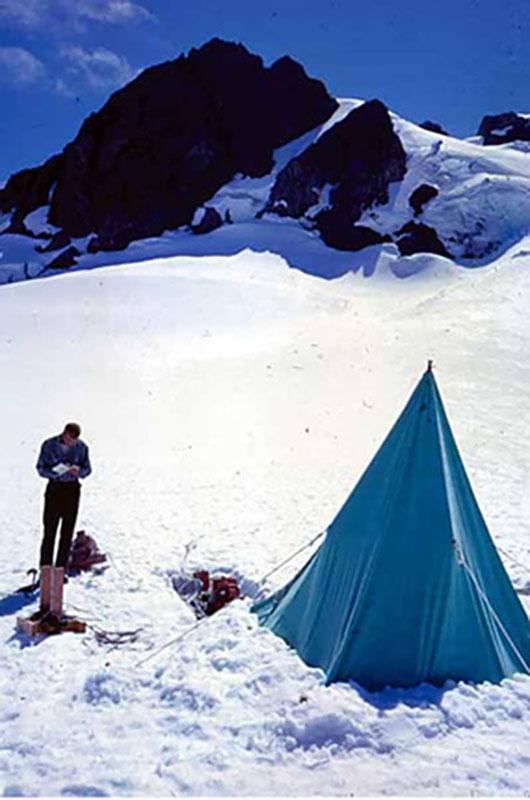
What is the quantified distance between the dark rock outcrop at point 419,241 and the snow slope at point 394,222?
1.88 ft

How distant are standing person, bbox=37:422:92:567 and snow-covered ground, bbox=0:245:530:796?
865 millimetres

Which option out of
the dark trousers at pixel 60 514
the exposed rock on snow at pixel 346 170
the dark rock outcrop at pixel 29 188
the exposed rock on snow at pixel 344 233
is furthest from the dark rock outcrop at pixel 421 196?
the dark trousers at pixel 60 514

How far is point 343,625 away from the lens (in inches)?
277

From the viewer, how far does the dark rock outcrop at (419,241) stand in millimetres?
48188

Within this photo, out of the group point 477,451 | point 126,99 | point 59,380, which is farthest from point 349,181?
point 477,451

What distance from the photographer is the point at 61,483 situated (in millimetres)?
9242

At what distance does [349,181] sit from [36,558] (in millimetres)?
49831

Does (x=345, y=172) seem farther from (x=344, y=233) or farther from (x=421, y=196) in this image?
(x=344, y=233)

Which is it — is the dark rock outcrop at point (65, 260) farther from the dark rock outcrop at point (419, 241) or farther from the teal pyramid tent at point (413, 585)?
the teal pyramid tent at point (413, 585)

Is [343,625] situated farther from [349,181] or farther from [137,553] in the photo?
[349,181]

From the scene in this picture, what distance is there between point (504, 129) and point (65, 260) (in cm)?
5403

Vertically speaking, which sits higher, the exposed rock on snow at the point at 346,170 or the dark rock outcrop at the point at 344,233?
the exposed rock on snow at the point at 346,170

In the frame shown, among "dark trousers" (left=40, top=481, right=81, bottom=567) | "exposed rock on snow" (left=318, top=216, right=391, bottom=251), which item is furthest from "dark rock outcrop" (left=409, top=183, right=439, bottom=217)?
"dark trousers" (left=40, top=481, right=81, bottom=567)

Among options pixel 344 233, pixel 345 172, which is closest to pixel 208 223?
pixel 344 233
